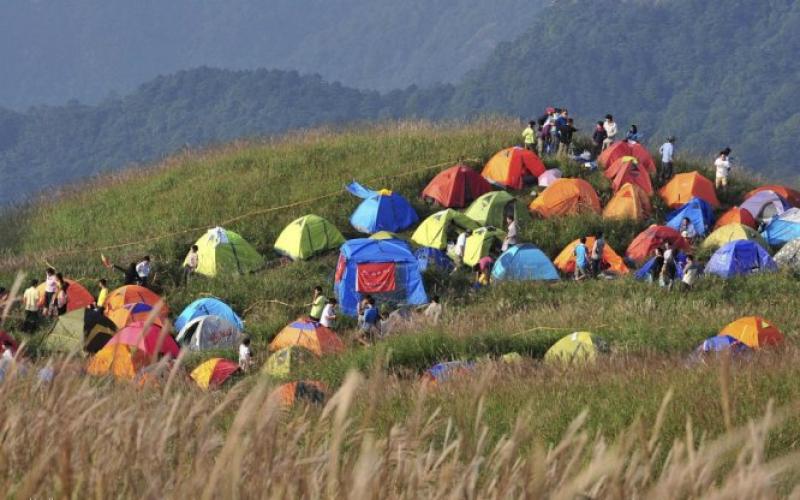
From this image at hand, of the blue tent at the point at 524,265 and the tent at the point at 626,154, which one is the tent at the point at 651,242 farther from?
the tent at the point at 626,154

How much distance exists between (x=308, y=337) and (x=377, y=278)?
519 centimetres

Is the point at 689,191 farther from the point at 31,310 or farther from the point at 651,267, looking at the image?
the point at 31,310

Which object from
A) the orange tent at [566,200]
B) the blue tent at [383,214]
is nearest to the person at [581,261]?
the orange tent at [566,200]

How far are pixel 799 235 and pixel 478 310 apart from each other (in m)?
9.08

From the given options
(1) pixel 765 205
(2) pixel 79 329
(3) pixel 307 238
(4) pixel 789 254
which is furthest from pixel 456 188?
(2) pixel 79 329

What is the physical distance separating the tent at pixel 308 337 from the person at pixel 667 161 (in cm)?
1369

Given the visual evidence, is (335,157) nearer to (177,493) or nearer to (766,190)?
(766,190)

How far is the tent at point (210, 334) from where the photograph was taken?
2089 cm

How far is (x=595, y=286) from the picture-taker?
75.3 feet

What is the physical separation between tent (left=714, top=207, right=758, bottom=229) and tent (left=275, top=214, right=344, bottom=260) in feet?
28.0

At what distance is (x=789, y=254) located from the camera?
25.0 meters

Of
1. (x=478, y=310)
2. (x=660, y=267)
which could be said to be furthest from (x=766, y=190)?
(x=478, y=310)

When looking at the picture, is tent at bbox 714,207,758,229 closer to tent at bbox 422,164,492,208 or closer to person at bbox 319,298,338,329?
tent at bbox 422,164,492,208

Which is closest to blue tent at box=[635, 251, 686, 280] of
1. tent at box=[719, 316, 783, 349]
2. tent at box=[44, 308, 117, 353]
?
tent at box=[719, 316, 783, 349]
